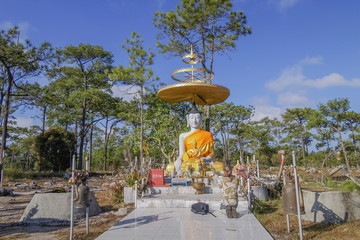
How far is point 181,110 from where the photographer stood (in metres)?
21.2

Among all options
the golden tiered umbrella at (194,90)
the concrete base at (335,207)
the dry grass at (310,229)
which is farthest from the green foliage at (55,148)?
the concrete base at (335,207)

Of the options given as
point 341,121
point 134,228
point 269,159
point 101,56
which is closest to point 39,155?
point 101,56

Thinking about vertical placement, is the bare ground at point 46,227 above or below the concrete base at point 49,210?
below

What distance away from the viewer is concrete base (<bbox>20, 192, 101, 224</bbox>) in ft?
23.3

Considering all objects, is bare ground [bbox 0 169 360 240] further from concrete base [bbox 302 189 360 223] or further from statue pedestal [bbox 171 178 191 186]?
statue pedestal [bbox 171 178 191 186]

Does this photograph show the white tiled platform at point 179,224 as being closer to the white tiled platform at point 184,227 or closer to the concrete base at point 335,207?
the white tiled platform at point 184,227

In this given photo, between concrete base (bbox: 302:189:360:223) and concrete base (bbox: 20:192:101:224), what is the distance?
5.86m

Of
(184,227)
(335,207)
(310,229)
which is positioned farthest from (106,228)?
(335,207)

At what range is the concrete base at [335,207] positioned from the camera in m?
6.52

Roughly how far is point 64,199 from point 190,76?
838cm

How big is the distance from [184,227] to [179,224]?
0.27 meters

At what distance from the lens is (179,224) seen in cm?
570

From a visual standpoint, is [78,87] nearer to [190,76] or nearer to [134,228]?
[190,76]

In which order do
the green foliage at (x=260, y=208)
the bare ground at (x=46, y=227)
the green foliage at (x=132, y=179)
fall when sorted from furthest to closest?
the green foliage at (x=132, y=179), the green foliage at (x=260, y=208), the bare ground at (x=46, y=227)
